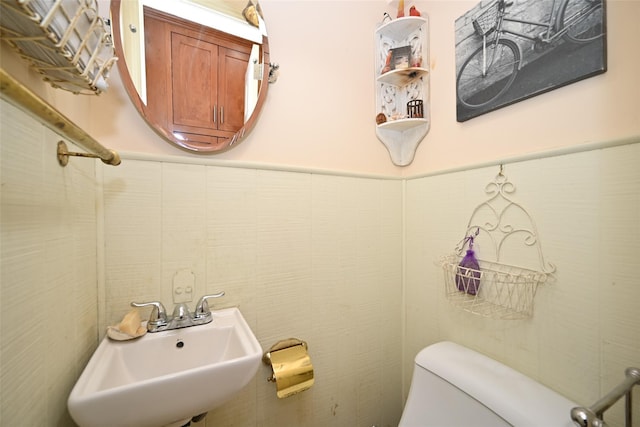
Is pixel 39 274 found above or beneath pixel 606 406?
above

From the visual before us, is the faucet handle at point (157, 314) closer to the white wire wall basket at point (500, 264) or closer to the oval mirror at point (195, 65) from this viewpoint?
the oval mirror at point (195, 65)

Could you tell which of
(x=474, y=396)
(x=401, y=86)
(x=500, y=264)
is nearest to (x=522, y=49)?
(x=401, y=86)

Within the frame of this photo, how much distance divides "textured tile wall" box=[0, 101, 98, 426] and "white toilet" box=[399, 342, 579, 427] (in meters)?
1.04

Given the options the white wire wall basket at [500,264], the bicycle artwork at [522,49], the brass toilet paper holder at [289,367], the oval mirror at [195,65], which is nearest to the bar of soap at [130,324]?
the brass toilet paper holder at [289,367]

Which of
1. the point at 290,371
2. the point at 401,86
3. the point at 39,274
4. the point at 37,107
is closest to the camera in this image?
the point at 37,107

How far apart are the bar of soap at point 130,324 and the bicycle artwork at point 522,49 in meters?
1.42

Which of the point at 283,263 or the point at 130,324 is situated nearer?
the point at 130,324

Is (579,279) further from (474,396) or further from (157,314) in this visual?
(157,314)

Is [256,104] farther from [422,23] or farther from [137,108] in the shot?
[422,23]

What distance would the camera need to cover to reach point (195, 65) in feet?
3.15

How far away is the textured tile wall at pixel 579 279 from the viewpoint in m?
0.67

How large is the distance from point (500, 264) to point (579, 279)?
0.70 ft

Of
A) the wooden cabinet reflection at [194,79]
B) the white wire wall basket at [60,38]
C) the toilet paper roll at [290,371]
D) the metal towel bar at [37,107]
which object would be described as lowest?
the toilet paper roll at [290,371]

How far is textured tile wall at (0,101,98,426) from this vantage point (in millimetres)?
438
